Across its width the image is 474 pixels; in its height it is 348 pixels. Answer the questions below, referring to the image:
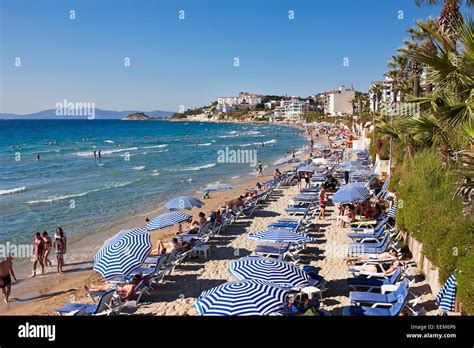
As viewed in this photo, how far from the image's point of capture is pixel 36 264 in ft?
36.8

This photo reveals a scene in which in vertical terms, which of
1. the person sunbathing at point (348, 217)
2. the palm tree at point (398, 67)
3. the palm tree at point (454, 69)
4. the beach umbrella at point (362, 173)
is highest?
the palm tree at point (398, 67)

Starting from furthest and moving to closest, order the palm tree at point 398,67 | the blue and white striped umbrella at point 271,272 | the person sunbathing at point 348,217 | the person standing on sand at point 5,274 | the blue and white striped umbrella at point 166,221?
the palm tree at point 398,67
the person sunbathing at point 348,217
the blue and white striped umbrella at point 166,221
the person standing on sand at point 5,274
the blue and white striped umbrella at point 271,272

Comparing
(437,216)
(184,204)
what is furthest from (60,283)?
(437,216)

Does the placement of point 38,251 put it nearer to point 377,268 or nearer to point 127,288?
point 127,288

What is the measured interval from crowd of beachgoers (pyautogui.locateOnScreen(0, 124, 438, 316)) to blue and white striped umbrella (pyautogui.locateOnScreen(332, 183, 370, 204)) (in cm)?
4

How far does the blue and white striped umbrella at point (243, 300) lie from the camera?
530cm

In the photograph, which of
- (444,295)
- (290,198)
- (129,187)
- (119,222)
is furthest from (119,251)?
(129,187)

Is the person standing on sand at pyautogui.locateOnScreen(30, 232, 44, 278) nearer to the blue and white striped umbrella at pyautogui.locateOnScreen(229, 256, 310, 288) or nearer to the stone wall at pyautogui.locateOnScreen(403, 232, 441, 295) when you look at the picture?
the blue and white striped umbrella at pyautogui.locateOnScreen(229, 256, 310, 288)

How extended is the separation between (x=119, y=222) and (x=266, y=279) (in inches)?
469

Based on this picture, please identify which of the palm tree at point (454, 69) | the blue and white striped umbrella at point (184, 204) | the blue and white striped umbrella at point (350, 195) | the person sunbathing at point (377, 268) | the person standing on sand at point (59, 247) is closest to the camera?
the palm tree at point (454, 69)

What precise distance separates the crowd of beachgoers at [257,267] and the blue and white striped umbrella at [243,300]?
1 cm

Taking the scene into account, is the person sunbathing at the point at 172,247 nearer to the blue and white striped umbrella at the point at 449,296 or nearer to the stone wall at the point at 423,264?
the stone wall at the point at 423,264

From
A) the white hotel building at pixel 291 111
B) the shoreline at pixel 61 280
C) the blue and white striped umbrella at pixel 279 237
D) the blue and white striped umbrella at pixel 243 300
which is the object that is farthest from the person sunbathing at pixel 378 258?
the white hotel building at pixel 291 111
